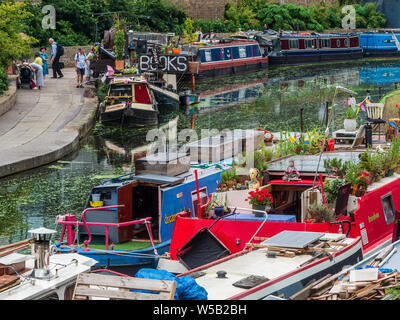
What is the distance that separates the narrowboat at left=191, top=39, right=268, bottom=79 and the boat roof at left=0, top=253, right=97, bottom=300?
32.5m

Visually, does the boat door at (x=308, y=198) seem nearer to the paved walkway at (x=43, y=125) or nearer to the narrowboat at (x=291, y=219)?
the narrowboat at (x=291, y=219)

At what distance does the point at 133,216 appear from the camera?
1257 cm

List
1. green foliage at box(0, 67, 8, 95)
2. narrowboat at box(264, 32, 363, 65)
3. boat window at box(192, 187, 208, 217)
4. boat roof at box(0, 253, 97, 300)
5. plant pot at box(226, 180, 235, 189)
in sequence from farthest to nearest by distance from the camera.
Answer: narrowboat at box(264, 32, 363, 65)
green foliage at box(0, 67, 8, 95)
boat window at box(192, 187, 208, 217)
plant pot at box(226, 180, 235, 189)
boat roof at box(0, 253, 97, 300)

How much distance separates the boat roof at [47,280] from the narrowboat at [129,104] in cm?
1781

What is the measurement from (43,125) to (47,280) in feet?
53.9

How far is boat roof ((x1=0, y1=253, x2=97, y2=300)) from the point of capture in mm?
7293

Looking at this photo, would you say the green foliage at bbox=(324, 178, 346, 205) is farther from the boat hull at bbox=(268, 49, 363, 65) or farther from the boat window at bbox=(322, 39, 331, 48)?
the boat window at bbox=(322, 39, 331, 48)

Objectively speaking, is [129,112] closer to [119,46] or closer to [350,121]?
[119,46]

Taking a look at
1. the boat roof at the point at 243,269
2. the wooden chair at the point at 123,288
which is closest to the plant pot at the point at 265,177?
the boat roof at the point at 243,269

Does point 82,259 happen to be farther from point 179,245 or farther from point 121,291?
point 179,245

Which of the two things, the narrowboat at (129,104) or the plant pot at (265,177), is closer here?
the plant pot at (265,177)

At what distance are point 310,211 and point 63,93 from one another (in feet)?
65.6

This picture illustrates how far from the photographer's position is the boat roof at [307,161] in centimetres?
1227

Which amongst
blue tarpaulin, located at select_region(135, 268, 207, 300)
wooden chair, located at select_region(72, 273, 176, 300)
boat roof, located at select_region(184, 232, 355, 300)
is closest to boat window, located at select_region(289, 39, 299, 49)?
boat roof, located at select_region(184, 232, 355, 300)
